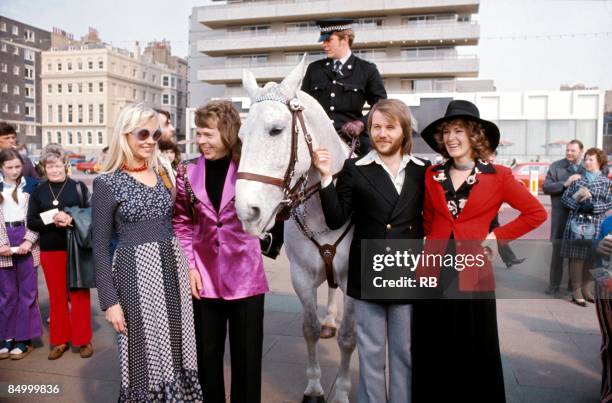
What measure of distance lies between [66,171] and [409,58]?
41.9 metres

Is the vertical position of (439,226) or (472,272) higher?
(439,226)

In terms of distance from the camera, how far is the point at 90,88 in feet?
217

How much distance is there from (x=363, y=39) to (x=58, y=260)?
43.0 metres

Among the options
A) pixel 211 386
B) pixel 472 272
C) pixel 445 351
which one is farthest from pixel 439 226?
pixel 211 386

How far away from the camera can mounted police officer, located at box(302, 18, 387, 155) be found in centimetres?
390

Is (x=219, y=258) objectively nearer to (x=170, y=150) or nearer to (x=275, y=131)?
(x=275, y=131)

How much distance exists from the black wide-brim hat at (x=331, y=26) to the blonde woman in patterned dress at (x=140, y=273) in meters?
1.80

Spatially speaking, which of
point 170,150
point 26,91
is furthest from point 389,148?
point 26,91

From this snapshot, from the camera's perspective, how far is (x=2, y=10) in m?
3.83

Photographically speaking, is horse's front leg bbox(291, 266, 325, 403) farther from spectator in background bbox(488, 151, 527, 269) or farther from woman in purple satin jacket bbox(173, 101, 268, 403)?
spectator in background bbox(488, 151, 527, 269)

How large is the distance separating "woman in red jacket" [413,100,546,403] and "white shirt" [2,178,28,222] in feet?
14.0

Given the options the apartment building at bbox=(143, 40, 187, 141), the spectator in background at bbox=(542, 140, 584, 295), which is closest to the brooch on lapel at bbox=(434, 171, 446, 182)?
the spectator in background at bbox=(542, 140, 584, 295)

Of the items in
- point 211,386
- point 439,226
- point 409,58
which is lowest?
point 211,386

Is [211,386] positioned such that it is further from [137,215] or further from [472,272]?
[472,272]
